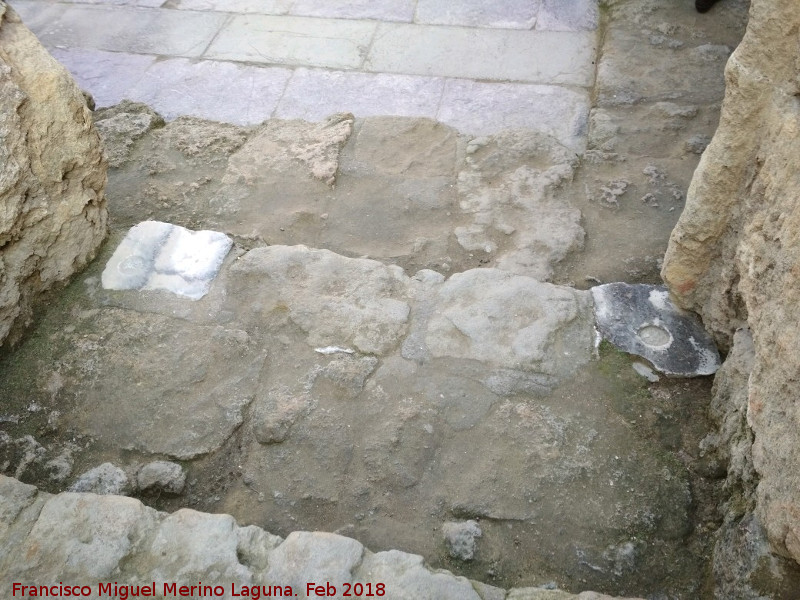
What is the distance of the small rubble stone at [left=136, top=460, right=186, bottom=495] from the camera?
208 centimetres

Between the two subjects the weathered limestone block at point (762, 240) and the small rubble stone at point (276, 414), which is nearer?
the weathered limestone block at point (762, 240)

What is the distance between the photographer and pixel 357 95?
407 cm

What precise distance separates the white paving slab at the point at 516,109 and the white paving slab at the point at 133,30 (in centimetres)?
166

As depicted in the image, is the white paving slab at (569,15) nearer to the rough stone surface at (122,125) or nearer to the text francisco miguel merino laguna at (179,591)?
the rough stone surface at (122,125)

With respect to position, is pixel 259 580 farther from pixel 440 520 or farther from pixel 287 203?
pixel 287 203

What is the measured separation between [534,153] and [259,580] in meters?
2.46

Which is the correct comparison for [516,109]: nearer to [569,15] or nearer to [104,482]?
[569,15]

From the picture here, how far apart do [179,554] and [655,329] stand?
164 centimetres

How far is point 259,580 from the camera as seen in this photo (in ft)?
5.18

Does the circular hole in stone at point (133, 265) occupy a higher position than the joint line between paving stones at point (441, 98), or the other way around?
the circular hole in stone at point (133, 265)

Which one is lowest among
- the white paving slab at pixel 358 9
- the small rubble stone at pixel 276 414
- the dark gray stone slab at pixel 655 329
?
the small rubble stone at pixel 276 414

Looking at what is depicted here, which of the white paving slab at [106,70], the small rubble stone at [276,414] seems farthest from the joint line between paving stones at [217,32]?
the small rubble stone at [276,414]

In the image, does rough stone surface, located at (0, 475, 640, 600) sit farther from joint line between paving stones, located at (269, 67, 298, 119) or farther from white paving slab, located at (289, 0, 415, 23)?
white paving slab, located at (289, 0, 415, 23)

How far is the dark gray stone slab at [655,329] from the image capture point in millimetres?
2328
